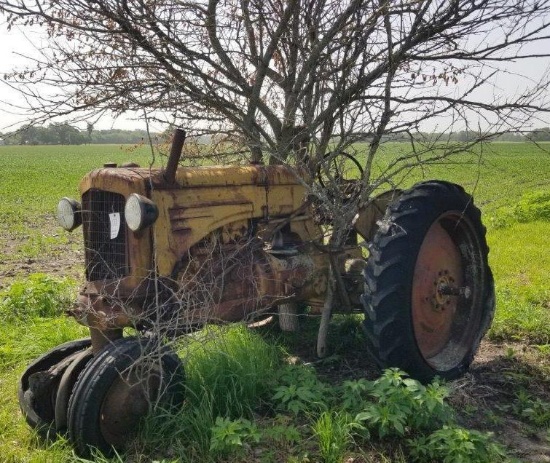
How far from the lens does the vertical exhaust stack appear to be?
322cm

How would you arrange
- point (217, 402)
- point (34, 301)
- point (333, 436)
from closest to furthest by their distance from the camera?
point (333, 436) → point (217, 402) → point (34, 301)

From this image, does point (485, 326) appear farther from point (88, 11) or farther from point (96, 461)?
point (88, 11)

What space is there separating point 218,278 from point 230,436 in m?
0.98

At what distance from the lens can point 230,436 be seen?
2.73 m

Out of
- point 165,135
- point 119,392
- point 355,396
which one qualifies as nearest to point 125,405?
point 119,392

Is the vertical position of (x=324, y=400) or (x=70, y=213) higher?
(x=70, y=213)

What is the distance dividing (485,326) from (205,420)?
7.29 feet

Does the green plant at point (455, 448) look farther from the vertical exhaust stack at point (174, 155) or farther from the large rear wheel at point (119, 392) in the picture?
the vertical exhaust stack at point (174, 155)

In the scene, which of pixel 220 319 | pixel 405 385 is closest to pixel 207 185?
pixel 220 319

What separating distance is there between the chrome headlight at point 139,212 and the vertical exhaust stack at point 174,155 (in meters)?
0.34

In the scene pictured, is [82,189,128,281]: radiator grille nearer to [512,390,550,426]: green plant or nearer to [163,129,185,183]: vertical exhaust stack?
[163,129,185,183]: vertical exhaust stack

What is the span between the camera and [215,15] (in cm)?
425

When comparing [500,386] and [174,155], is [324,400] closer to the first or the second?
[500,386]

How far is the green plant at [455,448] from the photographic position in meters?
2.67
